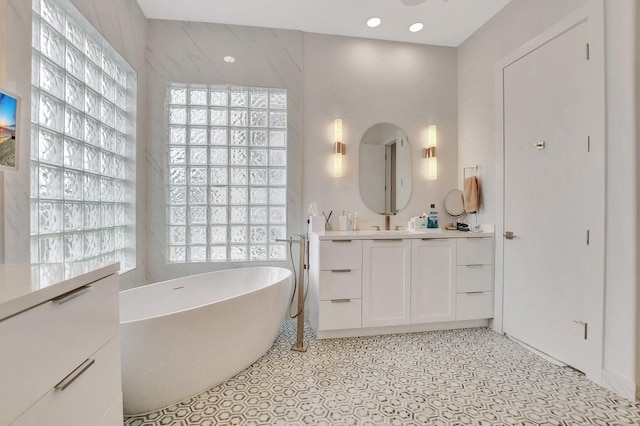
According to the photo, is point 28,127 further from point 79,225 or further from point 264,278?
point 264,278

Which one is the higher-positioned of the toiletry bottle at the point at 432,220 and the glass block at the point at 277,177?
the glass block at the point at 277,177

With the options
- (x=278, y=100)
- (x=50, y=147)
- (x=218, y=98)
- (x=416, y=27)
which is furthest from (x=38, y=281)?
(x=416, y=27)

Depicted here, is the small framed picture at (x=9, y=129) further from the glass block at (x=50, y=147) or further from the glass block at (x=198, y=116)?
the glass block at (x=198, y=116)

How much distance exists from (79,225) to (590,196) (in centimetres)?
329

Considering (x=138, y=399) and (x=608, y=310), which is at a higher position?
(x=608, y=310)

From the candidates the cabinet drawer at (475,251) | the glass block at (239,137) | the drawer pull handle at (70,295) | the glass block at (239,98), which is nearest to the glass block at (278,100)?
the glass block at (239,98)

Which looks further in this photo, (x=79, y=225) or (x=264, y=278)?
(x=264, y=278)

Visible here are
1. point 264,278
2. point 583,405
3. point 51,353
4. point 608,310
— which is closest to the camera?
point 51,353

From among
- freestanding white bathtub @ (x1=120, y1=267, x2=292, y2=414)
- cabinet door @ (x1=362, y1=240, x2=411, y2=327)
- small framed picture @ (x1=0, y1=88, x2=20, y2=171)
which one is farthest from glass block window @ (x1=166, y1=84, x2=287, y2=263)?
small framed picture @ (x1=0, y1=88, x2=20, y2=171)

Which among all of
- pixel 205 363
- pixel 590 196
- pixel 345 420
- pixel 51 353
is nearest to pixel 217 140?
pixel 205 363

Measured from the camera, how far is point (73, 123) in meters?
1.80

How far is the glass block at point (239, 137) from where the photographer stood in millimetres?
2793

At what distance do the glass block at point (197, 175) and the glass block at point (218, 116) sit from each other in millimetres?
463

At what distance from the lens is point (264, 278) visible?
2.54 metres
